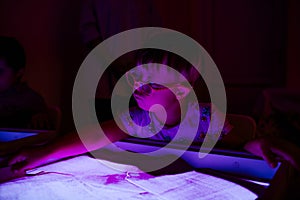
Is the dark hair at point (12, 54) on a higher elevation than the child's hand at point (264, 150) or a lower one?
higher

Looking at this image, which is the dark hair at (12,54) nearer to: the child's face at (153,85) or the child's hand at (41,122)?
the child's hand at (41,122)

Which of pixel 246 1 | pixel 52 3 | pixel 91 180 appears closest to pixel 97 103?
pixel 52 3

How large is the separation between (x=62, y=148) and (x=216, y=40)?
9.10ft

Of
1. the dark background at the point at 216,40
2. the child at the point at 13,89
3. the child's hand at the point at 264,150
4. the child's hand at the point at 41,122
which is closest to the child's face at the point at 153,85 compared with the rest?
the child's hand at the point at 264,150

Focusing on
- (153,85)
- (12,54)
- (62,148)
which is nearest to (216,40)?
(12,54)

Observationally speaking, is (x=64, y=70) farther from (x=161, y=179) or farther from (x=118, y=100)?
(x=161, y=179)

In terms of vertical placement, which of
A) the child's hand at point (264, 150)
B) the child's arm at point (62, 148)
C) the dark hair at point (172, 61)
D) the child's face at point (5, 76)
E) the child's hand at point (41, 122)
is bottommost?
the child's hand at point (41, 122)

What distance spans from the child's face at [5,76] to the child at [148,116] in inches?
39.8

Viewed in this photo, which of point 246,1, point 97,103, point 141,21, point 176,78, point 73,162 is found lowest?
point 97,103

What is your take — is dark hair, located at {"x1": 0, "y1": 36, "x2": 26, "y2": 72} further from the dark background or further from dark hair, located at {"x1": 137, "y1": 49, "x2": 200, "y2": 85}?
dark hair, located at {"x1": 137, "y1": 49, "x2": 200, "y2": 85}

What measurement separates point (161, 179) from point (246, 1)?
2889mm

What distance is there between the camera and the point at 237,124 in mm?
1256

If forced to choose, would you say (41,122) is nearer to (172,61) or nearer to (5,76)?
(5,76)

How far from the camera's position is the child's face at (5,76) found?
1.73 m
